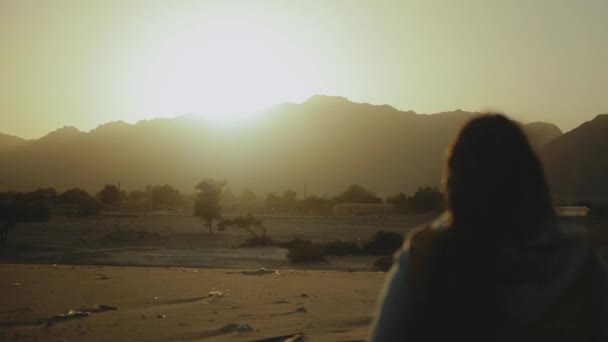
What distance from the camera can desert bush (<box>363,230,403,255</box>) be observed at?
32.8 meters

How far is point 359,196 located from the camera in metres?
84.9

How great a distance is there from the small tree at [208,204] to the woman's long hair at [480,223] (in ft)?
143

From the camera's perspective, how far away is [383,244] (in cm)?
3325

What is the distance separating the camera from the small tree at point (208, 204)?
4638 cm

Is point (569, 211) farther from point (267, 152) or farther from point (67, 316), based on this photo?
point (267, 152)

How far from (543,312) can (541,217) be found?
1.10 ft

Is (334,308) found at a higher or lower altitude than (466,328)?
lower

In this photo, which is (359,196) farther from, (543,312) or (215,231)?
(543,312)

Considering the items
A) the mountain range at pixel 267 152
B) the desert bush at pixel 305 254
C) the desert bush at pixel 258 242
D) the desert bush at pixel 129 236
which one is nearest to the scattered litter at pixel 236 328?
the desert bush at pixel 305 254

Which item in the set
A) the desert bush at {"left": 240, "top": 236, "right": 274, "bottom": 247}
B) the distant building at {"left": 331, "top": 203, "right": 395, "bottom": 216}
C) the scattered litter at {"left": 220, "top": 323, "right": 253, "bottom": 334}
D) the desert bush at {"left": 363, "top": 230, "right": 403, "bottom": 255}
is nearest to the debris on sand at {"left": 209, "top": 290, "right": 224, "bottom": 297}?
the scattered litter at {"left": 220, "top": 323, "right": 253, "bottom": 334}

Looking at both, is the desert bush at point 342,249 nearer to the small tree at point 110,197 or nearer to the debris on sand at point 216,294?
the debris on sand at point 216,294

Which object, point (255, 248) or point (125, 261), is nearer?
point (125, 261)

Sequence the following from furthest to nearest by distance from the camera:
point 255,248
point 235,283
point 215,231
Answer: point 215,231, point 255,248, point 235,283

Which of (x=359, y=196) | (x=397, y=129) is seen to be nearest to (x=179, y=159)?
(x=397, y=129)
